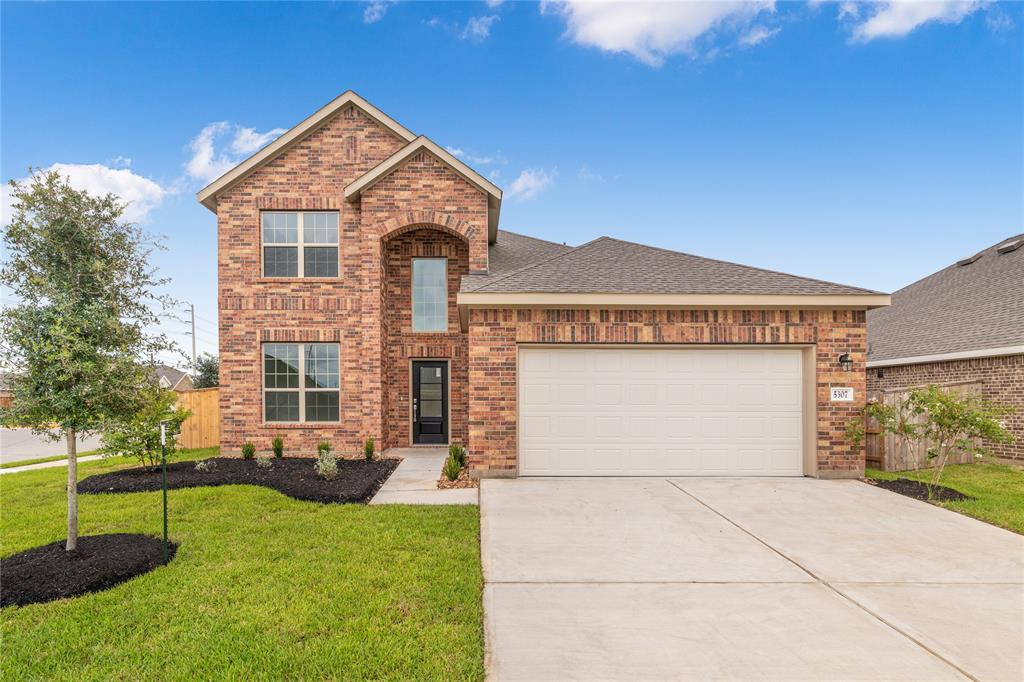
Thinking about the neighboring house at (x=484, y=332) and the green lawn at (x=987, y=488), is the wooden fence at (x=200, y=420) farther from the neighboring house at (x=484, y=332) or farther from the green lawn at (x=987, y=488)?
the green lawn at (x=987, y=488)

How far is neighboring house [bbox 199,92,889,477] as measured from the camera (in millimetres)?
8328

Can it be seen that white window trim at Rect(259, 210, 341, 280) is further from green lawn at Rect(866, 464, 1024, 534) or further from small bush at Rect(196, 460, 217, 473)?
green lawn at Rect(866, 464, 1024, 534)

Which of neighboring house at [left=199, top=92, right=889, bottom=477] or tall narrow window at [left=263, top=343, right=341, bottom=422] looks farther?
tall narrow window at [left=263, top=343, right=341, bottom=422]

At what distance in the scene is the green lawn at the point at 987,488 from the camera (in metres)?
6.30

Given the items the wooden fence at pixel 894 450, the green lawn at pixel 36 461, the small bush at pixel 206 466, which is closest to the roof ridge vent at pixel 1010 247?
the wooden fence at pixel 894 450

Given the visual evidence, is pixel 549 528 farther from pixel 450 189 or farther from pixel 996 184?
pixel 996 184

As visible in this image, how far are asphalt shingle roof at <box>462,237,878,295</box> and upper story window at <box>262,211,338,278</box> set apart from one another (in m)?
3.89

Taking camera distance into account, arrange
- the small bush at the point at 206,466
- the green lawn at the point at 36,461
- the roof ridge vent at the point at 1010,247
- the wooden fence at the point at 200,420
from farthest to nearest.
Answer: the roof ridge vent at the point at 1010,247 < the wooden fence at the point at 200,420 < the green lawn at the point at 36,461 < the small bush at the point at 206,466

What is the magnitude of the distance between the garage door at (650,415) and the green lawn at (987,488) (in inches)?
88.7

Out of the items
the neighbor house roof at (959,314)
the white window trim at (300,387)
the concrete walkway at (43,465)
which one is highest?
the neighbor house roof at (959,314)

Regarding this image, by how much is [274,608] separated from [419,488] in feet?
14.0

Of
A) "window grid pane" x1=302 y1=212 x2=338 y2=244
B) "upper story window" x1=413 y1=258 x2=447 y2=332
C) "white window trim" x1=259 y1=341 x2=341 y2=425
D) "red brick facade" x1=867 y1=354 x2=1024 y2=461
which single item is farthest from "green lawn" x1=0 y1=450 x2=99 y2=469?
"red brick facade" x1=867 y1=354 x2=1024 y2=461

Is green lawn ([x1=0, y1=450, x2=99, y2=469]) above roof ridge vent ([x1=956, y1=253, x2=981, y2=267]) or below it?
below

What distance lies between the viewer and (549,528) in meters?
5.62
